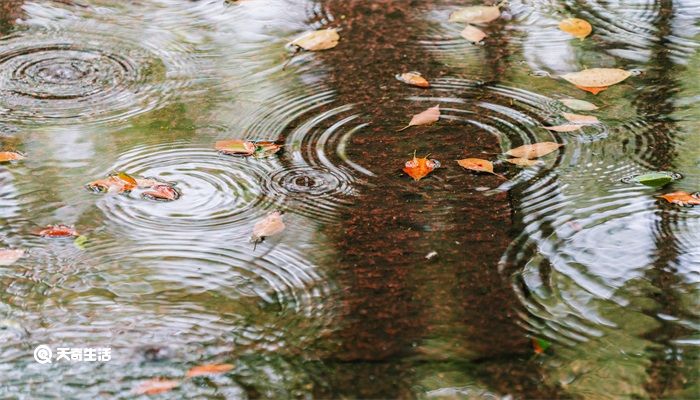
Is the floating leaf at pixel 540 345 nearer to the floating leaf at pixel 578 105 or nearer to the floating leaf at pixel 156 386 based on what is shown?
the floating leaf at pixel 156 386

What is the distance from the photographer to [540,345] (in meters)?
2.11

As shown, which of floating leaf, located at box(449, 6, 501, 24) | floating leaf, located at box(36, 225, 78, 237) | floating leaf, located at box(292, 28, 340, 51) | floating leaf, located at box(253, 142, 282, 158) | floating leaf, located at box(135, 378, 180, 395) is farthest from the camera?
floating leaf, located at box(449, 6, 501, 24)

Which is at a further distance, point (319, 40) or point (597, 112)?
point (319, 40)

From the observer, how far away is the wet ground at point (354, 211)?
6.85ft

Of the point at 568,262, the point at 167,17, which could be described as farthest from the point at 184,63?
the point at 568,262

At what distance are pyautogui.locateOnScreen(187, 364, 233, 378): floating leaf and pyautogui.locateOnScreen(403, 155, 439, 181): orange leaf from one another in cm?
100

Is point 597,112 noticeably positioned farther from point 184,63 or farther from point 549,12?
point 184,63

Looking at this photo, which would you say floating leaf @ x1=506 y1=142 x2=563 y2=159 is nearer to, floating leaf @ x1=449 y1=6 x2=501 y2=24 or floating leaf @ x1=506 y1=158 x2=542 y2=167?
floating leaf @ x1=506 y1=158 x2=542 y2=167

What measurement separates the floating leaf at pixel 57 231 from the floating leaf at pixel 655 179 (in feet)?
5.83

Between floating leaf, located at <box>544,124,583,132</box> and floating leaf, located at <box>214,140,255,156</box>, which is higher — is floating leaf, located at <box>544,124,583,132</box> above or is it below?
below

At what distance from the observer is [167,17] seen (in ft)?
13.3

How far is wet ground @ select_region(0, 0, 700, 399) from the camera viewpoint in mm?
2088

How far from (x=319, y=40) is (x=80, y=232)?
1.56 metres

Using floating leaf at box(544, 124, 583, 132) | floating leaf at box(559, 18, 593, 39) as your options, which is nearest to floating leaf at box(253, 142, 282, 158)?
floating leaf at box(544, 124, 583, 132)
